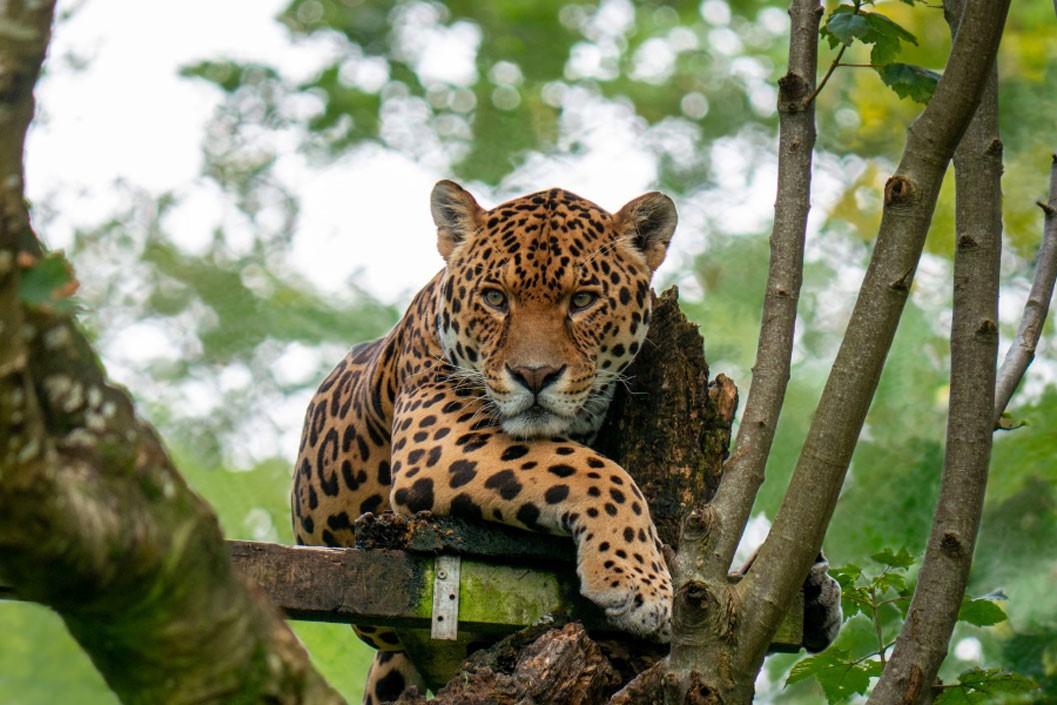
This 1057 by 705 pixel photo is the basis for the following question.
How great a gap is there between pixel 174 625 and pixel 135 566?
19 cm

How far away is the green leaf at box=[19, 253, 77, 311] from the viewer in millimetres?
2145

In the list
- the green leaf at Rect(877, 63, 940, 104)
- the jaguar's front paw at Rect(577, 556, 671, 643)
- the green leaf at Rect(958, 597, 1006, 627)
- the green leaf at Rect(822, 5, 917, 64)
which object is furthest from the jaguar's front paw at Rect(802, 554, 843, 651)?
the green leaf at Rect(822, 5, 917, 64)

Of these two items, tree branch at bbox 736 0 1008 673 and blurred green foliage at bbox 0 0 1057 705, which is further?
blurred green foliage at bbox 0 0 1057 705

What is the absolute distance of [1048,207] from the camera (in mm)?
5812

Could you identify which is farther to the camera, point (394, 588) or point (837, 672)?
point (837, 672)

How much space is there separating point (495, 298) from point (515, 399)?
72 cm

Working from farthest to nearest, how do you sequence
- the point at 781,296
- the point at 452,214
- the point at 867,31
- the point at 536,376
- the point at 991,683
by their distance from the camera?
the point at 452,214 < the point at 536,376 < the point at 991,683 < the point at 867,31 < the point at 781,296

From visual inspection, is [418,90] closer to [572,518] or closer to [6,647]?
[6,647]

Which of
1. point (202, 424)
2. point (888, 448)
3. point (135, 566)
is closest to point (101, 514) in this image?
point (135, 566)

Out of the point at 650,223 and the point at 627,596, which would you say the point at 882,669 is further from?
the point at 650,223

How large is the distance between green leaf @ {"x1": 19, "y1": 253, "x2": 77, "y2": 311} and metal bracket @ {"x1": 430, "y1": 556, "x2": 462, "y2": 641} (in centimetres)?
346

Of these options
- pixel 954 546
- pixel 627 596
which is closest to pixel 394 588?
pixel 627 596

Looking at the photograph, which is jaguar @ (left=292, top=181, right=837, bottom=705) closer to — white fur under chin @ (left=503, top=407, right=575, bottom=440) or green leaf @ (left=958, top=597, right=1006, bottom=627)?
white fur under chin @ (left=503, top=407, right=575, bottom=440)

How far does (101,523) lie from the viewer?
7.84 ft
